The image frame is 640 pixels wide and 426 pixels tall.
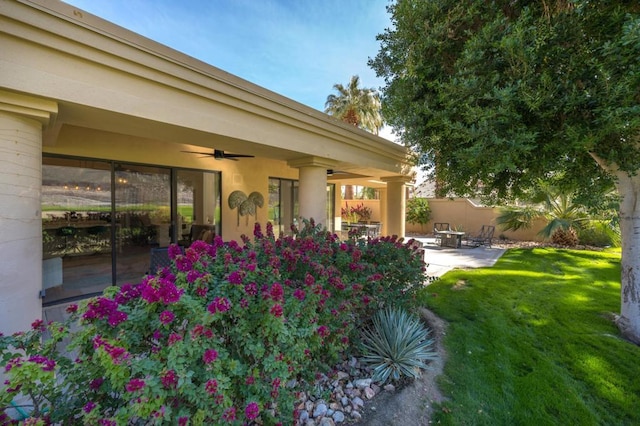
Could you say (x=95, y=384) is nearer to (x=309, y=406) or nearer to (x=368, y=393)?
(x=309, y=406)

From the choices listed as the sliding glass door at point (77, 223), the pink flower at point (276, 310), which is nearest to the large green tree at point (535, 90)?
the pink flower at point (276, 310)

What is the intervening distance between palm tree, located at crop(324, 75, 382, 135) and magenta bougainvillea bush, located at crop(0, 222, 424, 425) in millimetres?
→ 18574

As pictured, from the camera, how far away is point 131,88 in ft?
10.8

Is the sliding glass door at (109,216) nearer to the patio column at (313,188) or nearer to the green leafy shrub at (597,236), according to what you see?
the patio column at (313,188)

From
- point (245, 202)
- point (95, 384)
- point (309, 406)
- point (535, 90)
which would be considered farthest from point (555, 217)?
point (95, 384)

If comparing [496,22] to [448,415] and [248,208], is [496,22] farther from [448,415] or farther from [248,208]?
[248,208]

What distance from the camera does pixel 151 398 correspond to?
1476 millimetres

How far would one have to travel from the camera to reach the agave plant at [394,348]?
314 centimetres

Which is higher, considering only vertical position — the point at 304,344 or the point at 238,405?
the point at 304,344

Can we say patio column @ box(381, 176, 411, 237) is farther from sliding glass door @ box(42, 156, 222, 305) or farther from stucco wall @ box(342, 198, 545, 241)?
stucco wall @ box(342, 198, 545, 241)

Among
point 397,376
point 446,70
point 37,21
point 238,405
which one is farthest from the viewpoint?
point 446,70

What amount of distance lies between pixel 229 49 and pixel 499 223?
12828 mm

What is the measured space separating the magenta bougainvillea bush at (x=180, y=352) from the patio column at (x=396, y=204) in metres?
6.90

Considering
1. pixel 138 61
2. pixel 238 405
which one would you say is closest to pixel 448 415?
pixel 238 405
